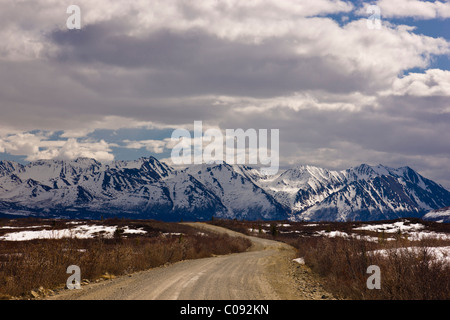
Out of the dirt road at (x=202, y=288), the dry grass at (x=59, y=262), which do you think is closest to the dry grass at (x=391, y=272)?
the dirt road at (x=202, y=288)

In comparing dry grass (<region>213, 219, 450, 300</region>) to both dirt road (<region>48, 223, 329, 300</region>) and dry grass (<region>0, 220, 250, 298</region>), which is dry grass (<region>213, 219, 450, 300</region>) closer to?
dirt road (<region>48, 223, 329, 300</region>)

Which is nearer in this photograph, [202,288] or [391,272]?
[391,272]

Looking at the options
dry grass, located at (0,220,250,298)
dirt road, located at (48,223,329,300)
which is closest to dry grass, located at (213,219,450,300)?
dirt road, located at (48,223,329,300)

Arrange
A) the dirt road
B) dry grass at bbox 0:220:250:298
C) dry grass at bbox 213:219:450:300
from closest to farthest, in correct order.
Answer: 1. dry grass at bbox 213:219:450:300
2. the dirt road
3. dry grass at bbox 0:220:250:298

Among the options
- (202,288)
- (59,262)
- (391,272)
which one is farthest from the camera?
(59,262)

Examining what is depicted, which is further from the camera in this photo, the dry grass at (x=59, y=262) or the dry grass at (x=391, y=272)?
the dry grass at (x=59, y=262)

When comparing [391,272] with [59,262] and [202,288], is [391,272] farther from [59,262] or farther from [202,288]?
[59,262]

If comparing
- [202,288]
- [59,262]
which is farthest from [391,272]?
[59,262]

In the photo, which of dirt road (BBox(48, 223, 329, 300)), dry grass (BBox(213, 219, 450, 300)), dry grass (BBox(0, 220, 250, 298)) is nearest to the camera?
dry grass (BBox(213, 219, 450, 300))

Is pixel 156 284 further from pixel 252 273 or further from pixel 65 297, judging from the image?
pixel 252 273

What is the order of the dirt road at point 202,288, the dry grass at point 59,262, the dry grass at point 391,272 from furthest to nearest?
the dry grass at point 59,262
the dirt road at point 202,288
the dry grass at point 391,272

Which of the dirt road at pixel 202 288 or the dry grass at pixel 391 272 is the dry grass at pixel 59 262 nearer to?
the dirt road at pixel 202 288

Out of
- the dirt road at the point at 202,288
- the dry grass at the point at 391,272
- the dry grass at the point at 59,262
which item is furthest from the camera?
the dry grass at the point at 59,262
